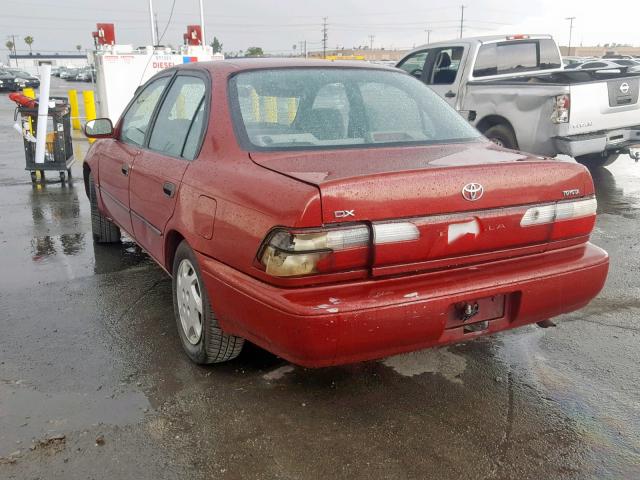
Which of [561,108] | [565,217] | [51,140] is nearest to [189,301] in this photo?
[565,217]

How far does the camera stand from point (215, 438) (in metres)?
2.78

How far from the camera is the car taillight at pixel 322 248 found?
2.52 metres

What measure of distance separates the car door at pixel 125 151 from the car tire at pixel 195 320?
Result: 3.60 ft

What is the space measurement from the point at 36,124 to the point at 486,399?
8075 mm

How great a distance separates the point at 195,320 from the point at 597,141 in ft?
20.0

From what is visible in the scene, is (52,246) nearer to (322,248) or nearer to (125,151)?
(125,151)

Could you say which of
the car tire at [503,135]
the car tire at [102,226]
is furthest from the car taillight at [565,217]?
the car tire at [503,135]

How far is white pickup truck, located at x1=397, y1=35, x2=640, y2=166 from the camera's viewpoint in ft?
24.7

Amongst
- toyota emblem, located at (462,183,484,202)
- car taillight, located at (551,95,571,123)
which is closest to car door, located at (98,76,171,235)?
toyota emblem, located at (462,183,484,202)

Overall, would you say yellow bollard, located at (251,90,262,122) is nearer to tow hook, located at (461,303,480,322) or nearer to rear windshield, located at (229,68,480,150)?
rear windshield, located at (229,68,480,150)

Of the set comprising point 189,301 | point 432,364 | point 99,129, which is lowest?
point 432,364

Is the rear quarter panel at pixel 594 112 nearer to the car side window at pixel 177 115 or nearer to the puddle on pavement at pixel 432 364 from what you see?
the puddle on pavement at pixel 432 364

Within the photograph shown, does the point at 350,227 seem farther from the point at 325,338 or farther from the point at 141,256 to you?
the point at 141,256

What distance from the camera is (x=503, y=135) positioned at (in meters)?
8.36
